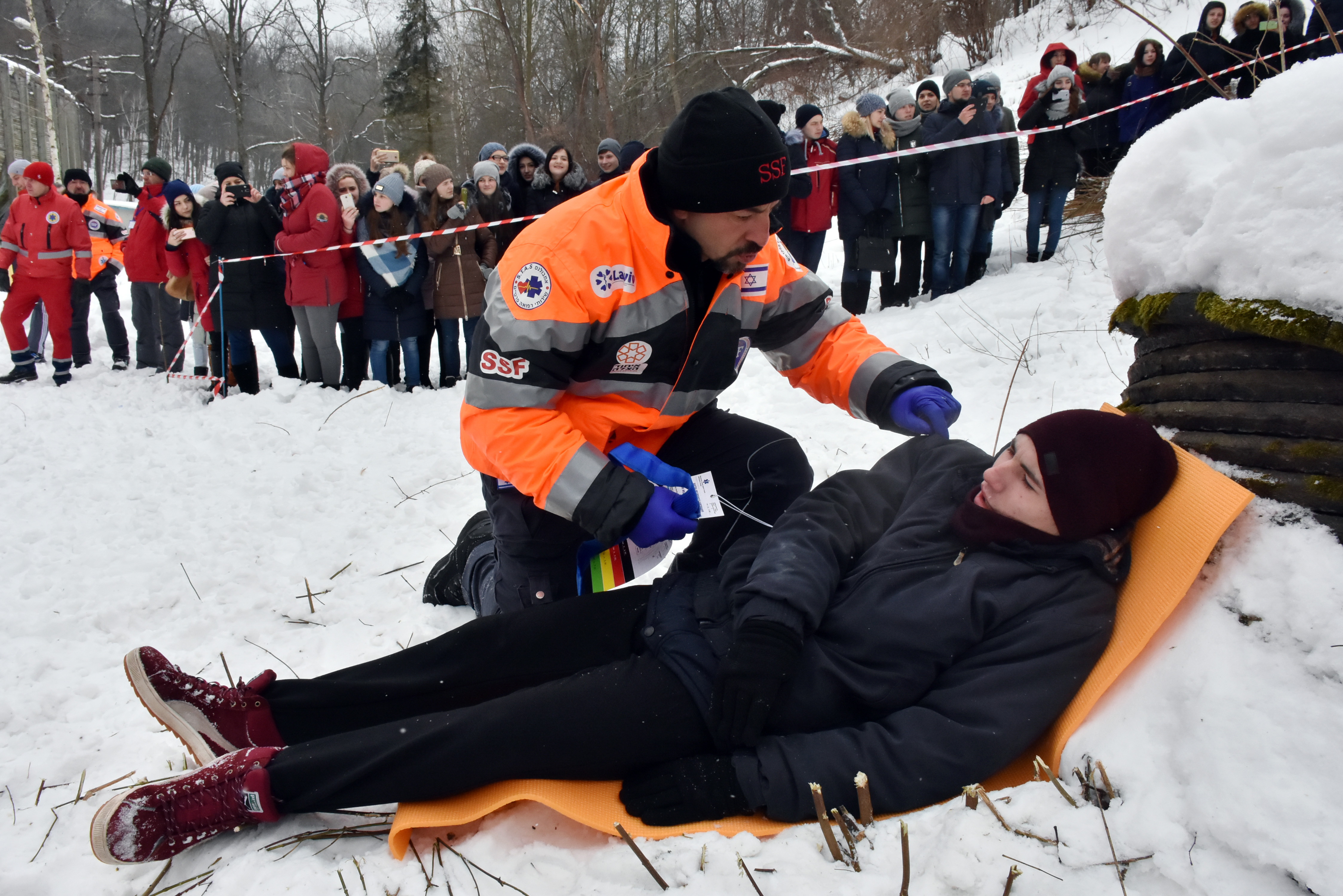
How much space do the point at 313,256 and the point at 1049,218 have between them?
621cm

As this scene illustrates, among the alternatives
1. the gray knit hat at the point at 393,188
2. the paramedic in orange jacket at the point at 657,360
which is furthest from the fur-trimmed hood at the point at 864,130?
the paramedic in orange jacket at the point at 657,360

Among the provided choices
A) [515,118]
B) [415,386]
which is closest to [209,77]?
[515,118]

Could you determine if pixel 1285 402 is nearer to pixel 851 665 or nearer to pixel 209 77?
pixel 851 665

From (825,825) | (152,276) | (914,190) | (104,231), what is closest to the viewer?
(825,825)

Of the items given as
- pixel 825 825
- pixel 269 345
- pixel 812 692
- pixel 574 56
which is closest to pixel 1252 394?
pixel 812 692

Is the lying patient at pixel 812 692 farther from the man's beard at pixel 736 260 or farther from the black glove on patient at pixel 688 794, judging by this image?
the man's beard at pixel 736 260

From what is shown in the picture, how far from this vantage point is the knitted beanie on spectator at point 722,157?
2281 millimetres

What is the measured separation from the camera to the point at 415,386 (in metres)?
6.55

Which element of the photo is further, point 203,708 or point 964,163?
point 964,163

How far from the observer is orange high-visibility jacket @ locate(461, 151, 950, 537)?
7.55ft

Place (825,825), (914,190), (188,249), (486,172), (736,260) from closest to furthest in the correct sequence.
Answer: (825,825) → (736,260) → (486,172) → (188,249) → (914,190)

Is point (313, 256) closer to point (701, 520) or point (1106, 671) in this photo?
point (701, 520)

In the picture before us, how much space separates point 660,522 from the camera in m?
2.29

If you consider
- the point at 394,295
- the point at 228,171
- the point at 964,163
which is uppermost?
the point at 228,171
